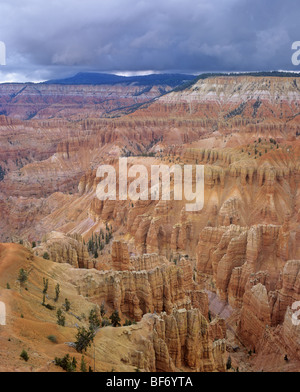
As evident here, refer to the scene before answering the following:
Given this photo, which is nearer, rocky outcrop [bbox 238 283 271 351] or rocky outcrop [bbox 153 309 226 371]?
rocky outcrop [bbox 153 309 226 371]

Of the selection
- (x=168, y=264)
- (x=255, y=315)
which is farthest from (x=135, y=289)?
(x=255, y=315)

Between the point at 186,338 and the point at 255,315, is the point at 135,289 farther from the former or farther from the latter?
the point at 255,315

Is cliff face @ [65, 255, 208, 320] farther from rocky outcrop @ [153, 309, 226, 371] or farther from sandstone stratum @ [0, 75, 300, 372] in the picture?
rocky outcrop @ [153, 309, 226, 371]

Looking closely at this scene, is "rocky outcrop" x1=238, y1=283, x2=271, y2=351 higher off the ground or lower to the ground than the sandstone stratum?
lower

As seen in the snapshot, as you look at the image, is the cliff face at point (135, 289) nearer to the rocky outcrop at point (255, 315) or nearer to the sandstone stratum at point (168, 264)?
the sandstone stratum at point (168, 264)

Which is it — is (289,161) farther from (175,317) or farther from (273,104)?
(273,104)

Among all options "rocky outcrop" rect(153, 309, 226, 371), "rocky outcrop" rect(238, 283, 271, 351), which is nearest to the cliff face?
"rocky outcrop" rect(153, 309, 226, 371)

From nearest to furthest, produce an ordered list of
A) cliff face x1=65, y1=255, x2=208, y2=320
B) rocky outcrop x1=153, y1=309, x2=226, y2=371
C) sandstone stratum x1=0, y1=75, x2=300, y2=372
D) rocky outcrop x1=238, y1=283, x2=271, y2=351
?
sandstone stratum x1=0, y1=75, x2=300, y2=372 < rocky outcrop x1=153, y1=309, x2=226, y2=371 < cliff face x1=65, y1=255, x2=208, y2=320 < rocky outcrop x1=238, y1=283, x2=271, y2=351

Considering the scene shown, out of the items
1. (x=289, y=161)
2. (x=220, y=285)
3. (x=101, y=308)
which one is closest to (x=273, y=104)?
(x=289, y=161)
